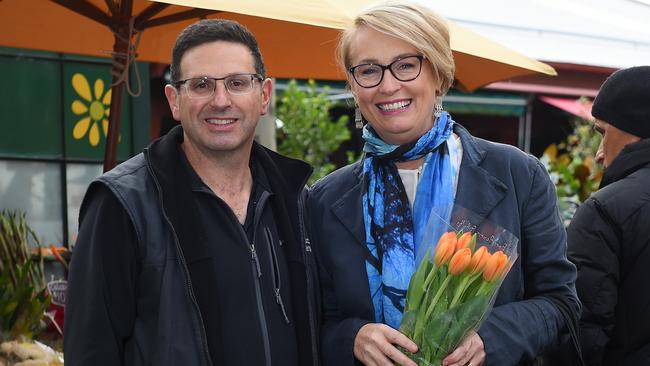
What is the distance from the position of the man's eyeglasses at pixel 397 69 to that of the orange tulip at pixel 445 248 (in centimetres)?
53

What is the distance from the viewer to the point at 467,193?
2.42 meters

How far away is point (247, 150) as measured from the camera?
2533 millimetres

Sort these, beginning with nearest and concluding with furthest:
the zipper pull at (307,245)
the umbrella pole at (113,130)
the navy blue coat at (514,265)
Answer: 1. the navy blue coat at (514,265)
2. the zipper pull at (307,245)
3. the umbrella pole at (113,130)

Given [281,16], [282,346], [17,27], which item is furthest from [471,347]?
[17,27]

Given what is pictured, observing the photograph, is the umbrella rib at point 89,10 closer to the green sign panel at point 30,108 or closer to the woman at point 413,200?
the woman at point 413,200

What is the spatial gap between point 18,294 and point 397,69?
7.43ft


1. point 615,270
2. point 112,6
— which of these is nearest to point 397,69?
point 615,270

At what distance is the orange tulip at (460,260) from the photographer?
2.11 m

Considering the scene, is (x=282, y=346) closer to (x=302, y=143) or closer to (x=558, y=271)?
(x=558, y=271)

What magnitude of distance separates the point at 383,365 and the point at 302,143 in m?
6.97

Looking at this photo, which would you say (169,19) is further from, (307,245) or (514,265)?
(514,265)

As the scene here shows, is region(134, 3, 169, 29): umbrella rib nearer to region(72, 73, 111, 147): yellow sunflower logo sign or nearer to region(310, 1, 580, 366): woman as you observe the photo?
region(310, 1, 580, 366): woman

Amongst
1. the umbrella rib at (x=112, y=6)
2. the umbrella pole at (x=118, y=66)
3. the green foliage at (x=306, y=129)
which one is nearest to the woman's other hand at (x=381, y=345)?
the umbrella pole at (x=118, y=66)

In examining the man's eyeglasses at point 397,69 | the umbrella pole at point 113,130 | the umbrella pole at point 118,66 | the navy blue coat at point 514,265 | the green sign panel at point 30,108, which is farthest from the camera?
the green sign panel at point 30,108
